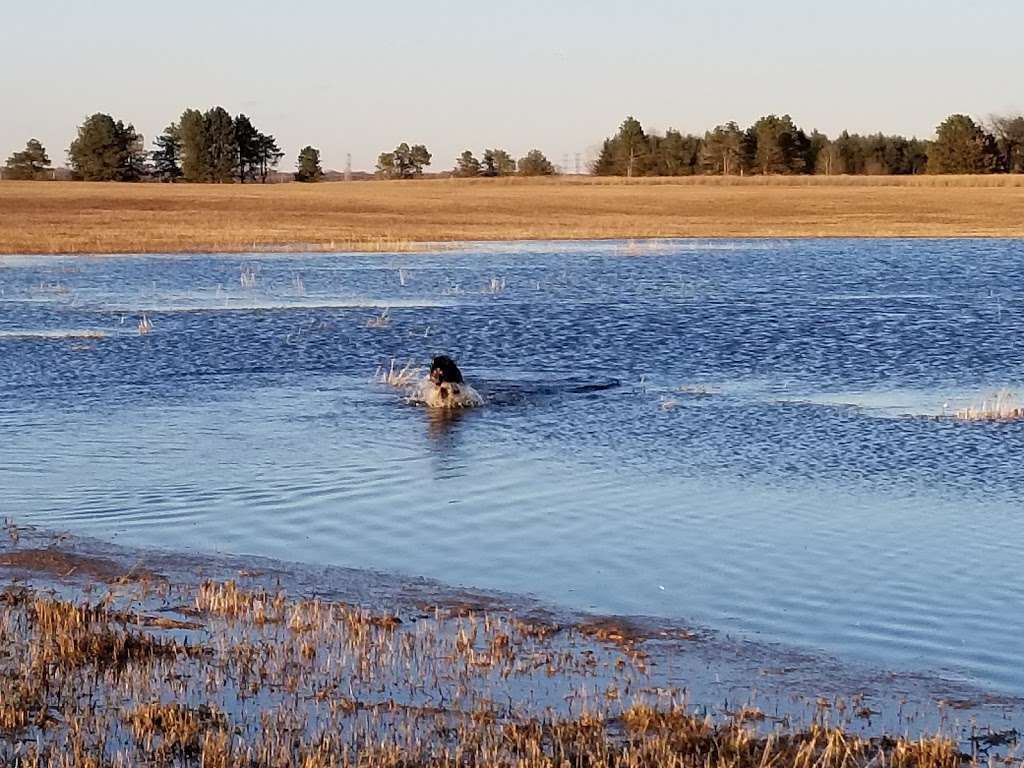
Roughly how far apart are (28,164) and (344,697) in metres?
132

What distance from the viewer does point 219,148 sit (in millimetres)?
134750

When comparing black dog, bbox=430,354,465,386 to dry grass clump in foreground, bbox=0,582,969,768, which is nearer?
dry grass clump in foreground, bbox=0,582,969,768

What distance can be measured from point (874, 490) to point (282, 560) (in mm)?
5719

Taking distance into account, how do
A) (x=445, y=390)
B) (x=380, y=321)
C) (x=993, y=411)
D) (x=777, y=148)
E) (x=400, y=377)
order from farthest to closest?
(x=777, y=148) < (x=380, y=321) < (x=400, y=377) < (x=445, y=390) < (x=993, y=411)

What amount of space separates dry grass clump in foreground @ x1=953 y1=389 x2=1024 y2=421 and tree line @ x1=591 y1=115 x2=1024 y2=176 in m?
108

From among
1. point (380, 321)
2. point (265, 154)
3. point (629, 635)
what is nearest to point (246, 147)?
point (265, 154)

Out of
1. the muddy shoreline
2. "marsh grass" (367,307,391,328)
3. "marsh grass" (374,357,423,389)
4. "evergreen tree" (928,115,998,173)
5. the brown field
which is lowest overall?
"marsh grass" (374,357,423,389)

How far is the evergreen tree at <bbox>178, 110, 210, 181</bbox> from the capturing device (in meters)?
133

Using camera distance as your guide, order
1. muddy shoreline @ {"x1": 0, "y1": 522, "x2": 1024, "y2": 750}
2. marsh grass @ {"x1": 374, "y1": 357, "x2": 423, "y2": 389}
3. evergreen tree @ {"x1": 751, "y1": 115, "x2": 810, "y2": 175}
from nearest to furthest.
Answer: muddy shoreline @ {"x1": 0, "y1": 522, "x2": 1024, "y2": 750}
marsh grass @ {"x1": 374, "y1": 357, "x2": 423, "y2": 389}
evergreen tree @ {"x1": 751, "y1": 115, "x2": 810, "y2": 175}

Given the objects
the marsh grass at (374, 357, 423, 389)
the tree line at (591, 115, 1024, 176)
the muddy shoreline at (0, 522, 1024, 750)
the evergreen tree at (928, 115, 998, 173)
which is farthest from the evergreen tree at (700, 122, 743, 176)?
the muddy shoreline at (0, 522, 1024, 750)

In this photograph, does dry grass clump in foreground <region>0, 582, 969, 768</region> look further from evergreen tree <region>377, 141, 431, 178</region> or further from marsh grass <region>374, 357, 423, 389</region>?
evergreen tree <region>377, 141, 431, 178</region>

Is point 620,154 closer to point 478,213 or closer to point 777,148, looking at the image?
point 777,148

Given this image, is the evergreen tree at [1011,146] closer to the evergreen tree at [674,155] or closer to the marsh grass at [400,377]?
the evergreen tree at [674,155]

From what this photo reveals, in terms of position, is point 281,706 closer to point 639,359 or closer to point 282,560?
point 282,560
